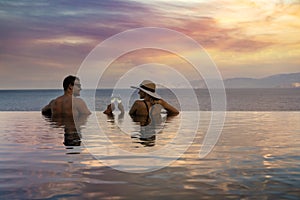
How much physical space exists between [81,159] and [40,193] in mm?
2924

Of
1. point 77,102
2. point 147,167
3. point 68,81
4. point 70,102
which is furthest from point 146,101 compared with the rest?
point 147,167

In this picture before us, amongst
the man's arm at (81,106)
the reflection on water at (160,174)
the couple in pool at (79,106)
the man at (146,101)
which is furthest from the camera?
the man's arm at (81,106)

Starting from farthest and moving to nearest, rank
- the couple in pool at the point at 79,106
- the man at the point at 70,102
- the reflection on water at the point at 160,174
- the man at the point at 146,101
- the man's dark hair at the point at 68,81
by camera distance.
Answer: the man at the point at 146,101, the couple in pool at the point at 79,106, the man at the point at 70,102, the man's dark hair at the point at 68,81, the reflection on water at the point at 160,174

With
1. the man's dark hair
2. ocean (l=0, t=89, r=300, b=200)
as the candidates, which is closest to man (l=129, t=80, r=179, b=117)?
the man's dark hair

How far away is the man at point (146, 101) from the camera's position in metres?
19.9

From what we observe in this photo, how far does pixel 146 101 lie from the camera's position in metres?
21.2

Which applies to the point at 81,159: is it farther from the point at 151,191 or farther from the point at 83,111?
the point at 83,111

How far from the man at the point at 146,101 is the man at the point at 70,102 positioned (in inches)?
112

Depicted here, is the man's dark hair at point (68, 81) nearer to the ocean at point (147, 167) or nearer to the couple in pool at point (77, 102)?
the couple in pool at point (77, 102)

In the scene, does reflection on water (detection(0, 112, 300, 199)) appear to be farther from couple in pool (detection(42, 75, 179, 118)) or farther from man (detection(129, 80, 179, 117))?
man (detection(129, 80, 179, 117))

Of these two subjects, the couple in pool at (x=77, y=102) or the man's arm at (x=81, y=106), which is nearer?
the couple in pool at (x=77, y=102)

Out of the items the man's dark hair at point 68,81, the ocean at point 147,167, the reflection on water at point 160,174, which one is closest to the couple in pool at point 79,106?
the man's dark hair at point 68,81

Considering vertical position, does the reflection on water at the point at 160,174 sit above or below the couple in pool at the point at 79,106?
below

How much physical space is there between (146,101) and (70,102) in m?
3.98
